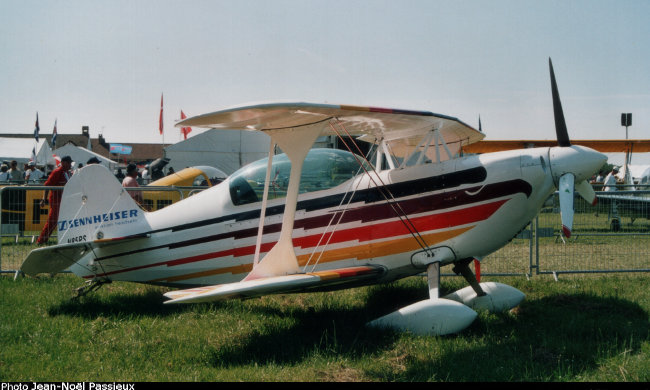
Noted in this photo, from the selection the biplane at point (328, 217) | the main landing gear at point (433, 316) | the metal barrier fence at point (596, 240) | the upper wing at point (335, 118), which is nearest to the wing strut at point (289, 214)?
the biplane at point (328, 217)

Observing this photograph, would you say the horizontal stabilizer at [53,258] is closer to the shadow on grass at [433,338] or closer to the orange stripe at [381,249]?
the shadow on grass at [433,338]

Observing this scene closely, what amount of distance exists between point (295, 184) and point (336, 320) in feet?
5.29

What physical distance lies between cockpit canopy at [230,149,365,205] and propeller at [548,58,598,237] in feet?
6.66

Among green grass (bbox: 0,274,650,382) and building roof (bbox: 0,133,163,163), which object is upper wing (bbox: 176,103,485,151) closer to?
green grass (bbox: 0,274,650,382)

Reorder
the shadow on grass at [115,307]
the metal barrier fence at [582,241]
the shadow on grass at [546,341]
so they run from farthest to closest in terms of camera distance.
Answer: the metal barrier fence at [582,241]
the shadow on grass at [115,307]
the shadow on grass at [546,341]

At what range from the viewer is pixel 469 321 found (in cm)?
480

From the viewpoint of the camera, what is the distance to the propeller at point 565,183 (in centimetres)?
477

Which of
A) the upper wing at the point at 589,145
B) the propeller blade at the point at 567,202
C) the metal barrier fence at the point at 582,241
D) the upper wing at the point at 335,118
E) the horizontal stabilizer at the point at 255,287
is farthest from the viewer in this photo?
the upper wing at the point at 589,145

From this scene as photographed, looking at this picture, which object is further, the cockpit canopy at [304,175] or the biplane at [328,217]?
the cockpit canopy at [304,175]

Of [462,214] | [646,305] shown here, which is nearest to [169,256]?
[462,214]

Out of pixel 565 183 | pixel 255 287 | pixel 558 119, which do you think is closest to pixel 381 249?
pixel 255 287

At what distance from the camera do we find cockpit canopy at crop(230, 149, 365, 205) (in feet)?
18.4

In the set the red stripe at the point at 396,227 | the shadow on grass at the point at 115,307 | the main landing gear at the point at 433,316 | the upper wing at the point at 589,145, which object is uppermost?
the upper wing at the point at 589,145

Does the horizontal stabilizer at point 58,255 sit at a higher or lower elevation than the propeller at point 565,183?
lower
